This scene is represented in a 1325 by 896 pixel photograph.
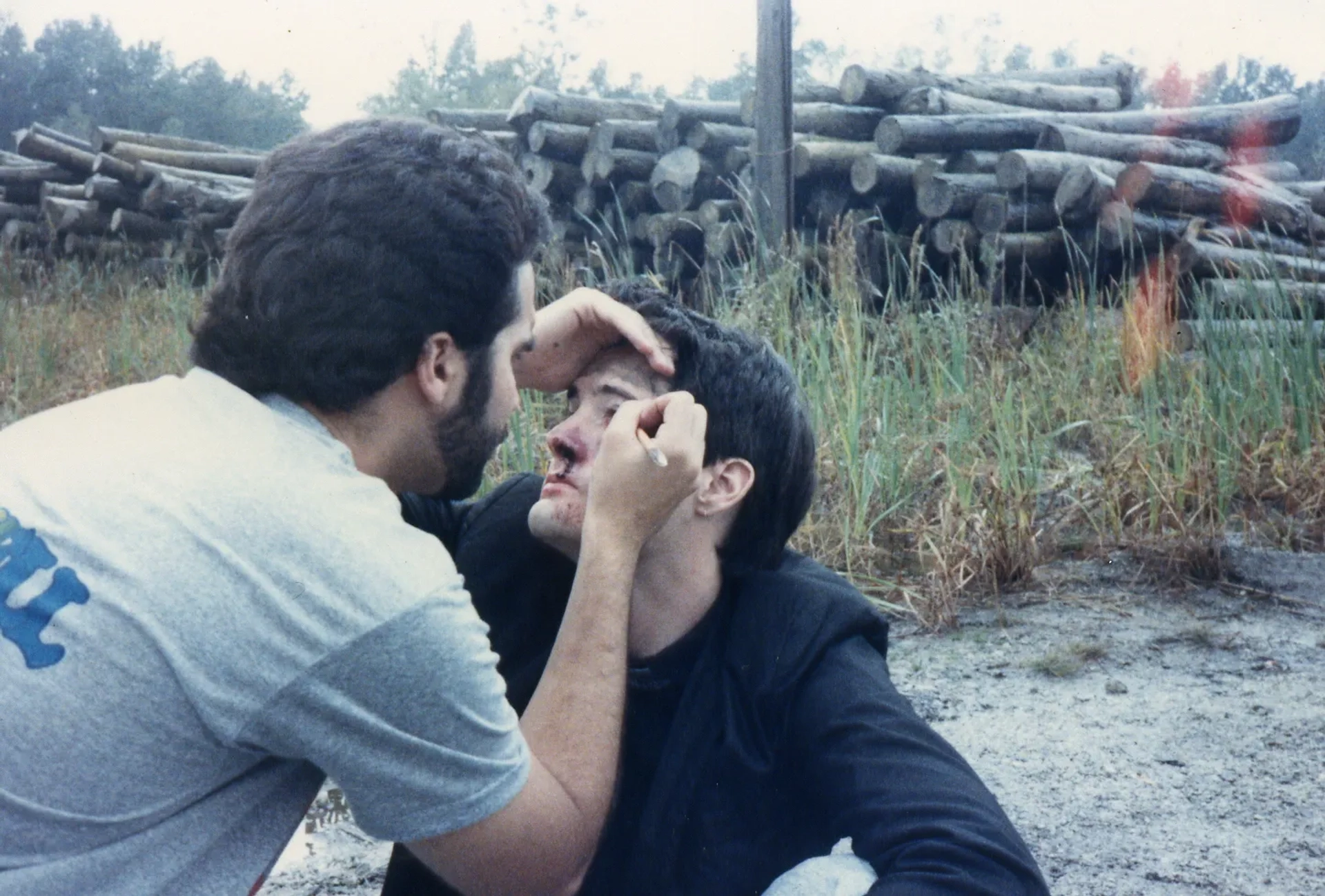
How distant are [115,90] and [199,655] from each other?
80.9ft

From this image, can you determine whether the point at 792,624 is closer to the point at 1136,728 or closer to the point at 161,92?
the point at 1136,728

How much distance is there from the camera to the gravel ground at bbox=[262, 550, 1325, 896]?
2.79 m

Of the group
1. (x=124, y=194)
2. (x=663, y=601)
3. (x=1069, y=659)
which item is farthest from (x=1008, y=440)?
(x=124, y=194)

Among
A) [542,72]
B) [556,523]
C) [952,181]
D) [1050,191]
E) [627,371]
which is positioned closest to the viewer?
[556,523]

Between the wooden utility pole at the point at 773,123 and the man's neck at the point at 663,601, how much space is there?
14.2 ft

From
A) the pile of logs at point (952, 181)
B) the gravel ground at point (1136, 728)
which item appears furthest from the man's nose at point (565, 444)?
the pile of logs at point (952, 181)

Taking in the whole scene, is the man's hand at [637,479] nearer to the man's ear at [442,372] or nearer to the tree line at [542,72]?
the man's ear at [442,372]

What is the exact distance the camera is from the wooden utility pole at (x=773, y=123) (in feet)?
21.1

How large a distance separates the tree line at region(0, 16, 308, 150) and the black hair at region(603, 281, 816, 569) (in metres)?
21.1

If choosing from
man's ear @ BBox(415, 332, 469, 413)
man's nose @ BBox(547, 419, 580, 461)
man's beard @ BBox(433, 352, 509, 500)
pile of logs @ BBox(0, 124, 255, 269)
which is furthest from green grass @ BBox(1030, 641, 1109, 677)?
pile of logs @ BBox(0, 124, 255, 269)

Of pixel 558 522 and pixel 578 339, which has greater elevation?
pixel 578 339

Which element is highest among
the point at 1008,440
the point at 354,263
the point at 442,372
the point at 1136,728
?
the point at 354,263

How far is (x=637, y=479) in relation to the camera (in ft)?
6.57

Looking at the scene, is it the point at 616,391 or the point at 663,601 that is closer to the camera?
the point at 663,601
